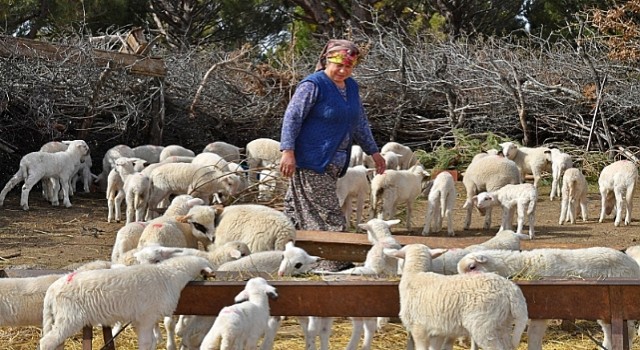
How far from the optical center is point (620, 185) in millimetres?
12078

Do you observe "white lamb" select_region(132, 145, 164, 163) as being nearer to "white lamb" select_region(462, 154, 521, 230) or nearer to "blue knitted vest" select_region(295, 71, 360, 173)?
"white lamb" select_region(462, 154, 521, 230)

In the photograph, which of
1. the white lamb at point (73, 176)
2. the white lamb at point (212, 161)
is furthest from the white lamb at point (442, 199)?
the white lamb at point (73, 176)

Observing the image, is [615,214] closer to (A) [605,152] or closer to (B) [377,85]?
(A) [605,152]

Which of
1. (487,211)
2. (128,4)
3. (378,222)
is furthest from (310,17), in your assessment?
(378,222)

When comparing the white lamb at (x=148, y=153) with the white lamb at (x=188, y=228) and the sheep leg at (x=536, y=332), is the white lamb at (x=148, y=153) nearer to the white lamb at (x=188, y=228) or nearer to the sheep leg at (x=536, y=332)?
the white lamb at (x=188, y=228)

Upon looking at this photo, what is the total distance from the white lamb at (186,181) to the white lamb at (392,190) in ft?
5.12

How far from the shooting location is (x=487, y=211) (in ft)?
38.4

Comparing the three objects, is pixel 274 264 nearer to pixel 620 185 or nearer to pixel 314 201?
pixel 314 201

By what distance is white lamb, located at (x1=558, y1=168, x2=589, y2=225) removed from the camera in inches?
477

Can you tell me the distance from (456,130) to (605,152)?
242cm

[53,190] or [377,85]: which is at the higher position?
[377,85]

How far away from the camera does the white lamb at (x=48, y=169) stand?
1322 centimetres

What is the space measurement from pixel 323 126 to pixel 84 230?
492 cm

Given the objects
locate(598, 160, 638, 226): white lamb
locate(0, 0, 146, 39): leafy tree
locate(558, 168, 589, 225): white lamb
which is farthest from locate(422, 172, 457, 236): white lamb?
locate(0, 0, 146, 39): leafy tree
